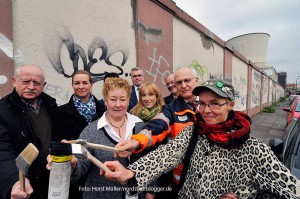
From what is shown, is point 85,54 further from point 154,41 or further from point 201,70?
point 201,70

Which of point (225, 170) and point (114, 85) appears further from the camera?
point (114, 85)

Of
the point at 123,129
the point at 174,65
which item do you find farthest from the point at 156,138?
the point at 174,65

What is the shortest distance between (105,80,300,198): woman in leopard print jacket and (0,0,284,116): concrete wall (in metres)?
2.13

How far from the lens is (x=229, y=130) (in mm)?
1370

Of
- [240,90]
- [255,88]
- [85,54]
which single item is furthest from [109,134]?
[255,88]

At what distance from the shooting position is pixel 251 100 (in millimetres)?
15547

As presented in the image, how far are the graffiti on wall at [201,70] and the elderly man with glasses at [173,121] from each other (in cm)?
524

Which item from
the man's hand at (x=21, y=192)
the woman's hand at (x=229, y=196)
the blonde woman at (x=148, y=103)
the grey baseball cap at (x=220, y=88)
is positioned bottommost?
the woman's hand at (x=229, y=196)

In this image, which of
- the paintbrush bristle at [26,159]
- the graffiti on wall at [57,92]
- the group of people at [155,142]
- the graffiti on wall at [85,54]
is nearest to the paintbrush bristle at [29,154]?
the paintbrush bristle at [26,159]

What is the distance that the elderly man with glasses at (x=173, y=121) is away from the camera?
153 cm

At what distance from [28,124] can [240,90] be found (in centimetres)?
1290

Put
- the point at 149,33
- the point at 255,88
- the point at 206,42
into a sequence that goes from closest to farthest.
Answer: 1. the point at 149,33
2. the point at 206,42
3. the point at 255,88

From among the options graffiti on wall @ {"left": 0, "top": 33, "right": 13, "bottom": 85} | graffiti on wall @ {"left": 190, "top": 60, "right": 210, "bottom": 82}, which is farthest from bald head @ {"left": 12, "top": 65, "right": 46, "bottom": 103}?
graffiti on wall @ {"left": 190, "top": 60, "right": 210, "bottom": 82}

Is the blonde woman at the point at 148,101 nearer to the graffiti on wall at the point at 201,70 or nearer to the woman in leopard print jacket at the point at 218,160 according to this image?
the woman in leopard print jacket at the point at 218,160
